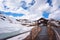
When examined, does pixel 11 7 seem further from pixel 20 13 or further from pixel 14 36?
pixel 14 36

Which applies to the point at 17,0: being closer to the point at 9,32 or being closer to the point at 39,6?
the point at 39,6

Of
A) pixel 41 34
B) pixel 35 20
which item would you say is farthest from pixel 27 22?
pixel 41 34

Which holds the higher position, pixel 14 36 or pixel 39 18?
pixel 39 18

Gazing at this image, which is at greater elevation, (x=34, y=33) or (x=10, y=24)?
(x=10, y=24)

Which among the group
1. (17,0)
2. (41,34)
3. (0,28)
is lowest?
(41,34)

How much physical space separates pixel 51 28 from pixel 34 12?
0.38 meters

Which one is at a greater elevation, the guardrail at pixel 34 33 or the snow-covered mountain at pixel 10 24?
the snow-covered mountain at pixel 10 24

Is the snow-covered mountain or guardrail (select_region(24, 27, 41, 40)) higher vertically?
the snow-covered mountain

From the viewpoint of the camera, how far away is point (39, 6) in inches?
101

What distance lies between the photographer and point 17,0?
259 centimetres

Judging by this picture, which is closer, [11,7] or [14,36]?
[14,36]

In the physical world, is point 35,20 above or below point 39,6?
below

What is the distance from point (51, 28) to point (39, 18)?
0.83 feet

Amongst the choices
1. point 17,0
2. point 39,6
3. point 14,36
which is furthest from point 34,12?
point 14,36
